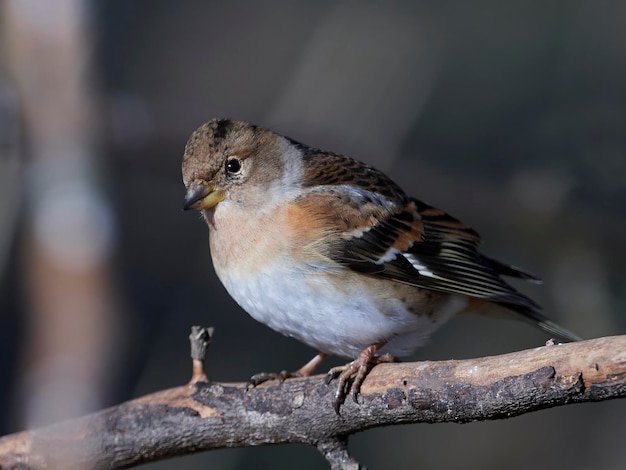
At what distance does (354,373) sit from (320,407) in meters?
0.15

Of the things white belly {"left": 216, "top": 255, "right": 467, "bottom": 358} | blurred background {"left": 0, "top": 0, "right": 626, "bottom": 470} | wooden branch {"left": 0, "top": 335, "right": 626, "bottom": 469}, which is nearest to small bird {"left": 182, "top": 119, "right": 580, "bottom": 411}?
white belly {"left": 216, "top": 255, "right": 467, "bottom": 358}

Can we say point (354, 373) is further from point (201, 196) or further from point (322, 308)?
point (201, 196)

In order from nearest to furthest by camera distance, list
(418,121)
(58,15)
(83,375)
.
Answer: (83,375) → (58,15) → (418,121)

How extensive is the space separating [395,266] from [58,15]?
1880 mm

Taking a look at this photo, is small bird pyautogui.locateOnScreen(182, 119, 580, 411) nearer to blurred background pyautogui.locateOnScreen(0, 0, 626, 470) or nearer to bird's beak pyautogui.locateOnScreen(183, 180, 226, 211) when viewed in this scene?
bird's beak pyautogui.locateOnScreen(183, 180, 226, 211)

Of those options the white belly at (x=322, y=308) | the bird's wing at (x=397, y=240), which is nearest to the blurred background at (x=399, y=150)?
the white belly at (x=322, y=308)

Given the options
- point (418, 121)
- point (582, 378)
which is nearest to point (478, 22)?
point (418, 121)

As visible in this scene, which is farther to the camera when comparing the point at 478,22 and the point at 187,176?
the point at 478,22

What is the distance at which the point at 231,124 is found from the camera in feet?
10.7

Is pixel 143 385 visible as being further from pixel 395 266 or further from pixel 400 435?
pixel 395 266

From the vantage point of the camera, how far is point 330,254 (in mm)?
3008

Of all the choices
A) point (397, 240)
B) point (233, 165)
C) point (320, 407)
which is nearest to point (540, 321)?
point (397, 240)

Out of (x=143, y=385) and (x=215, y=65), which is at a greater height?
(x=215, y=65)

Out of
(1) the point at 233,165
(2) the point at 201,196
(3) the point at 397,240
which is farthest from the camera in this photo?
(3) the point at 397,240
